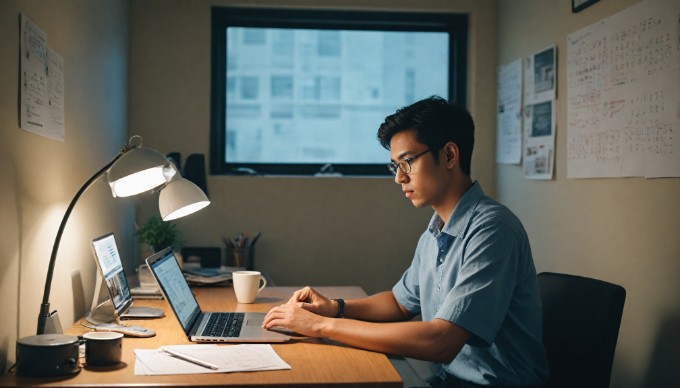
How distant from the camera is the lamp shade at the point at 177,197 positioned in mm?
1966

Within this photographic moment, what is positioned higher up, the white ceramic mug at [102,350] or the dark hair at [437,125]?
the dark hair at [437,125]

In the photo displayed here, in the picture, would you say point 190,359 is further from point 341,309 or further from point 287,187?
point 287,187

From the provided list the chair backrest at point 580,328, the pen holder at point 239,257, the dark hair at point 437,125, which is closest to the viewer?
the chair backrest at point 580,328

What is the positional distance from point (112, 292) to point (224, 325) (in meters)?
0.32

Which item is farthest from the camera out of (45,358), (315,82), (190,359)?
(315,82)

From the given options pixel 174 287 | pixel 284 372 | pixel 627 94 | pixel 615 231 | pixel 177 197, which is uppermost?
pixel 627 94

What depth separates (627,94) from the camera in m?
2.22

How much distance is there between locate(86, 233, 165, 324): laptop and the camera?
5.94 ft

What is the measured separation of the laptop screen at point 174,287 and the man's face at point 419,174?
668 mm

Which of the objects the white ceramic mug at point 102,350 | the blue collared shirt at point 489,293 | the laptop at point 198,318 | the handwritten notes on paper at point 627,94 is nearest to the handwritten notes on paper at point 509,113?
the handwritten notes on paper at point 627,94

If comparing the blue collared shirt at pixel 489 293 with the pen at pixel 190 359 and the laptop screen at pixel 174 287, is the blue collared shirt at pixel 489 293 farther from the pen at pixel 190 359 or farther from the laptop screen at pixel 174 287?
the laptop screen at pixel 174 287

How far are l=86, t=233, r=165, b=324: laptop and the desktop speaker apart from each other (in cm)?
44

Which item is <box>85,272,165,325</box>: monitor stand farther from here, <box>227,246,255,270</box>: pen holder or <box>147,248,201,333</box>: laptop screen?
<box>227,246,255,270</box>: pen holder

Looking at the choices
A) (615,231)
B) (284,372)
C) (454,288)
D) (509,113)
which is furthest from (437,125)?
(509,113)
